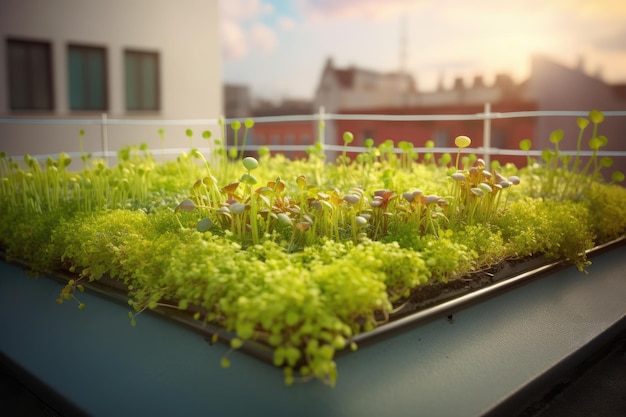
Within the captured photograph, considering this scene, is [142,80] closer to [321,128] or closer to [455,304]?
[321,128]

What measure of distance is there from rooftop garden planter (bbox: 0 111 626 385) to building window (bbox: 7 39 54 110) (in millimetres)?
5560

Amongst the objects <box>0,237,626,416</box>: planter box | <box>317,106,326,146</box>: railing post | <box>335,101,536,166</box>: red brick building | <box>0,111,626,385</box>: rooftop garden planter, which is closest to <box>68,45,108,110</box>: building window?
<box>317,106,326,146</box>: railing post

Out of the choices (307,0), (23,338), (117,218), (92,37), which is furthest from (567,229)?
(307,0)

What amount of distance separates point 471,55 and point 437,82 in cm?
192

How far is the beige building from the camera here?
899 cm

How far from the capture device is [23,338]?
299cm

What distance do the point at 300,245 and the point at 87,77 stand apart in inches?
328

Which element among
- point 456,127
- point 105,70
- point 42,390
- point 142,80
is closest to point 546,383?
point 42,390

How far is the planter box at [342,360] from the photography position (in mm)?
1976

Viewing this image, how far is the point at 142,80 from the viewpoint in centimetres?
1041

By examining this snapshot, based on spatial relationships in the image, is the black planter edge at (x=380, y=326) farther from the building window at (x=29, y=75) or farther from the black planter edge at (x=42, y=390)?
the building window at (x=29, y=75)

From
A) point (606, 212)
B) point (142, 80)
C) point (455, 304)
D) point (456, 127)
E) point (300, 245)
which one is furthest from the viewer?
point (456, 127)

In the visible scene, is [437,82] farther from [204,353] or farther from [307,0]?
[204,353]

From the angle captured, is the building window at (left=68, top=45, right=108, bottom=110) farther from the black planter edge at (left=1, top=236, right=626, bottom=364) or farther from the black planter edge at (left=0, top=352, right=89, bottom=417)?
the black planter edge at (left=0, top=352, right=89, bottom=417)
